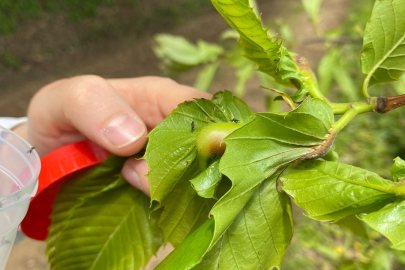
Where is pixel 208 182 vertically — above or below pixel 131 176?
above

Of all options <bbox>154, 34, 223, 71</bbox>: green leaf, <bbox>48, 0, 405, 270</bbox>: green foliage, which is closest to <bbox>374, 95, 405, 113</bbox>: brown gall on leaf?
<bbox>48, 0, 405, 270</bbox>: green foliage

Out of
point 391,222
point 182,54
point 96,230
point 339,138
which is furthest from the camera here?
point 339,138

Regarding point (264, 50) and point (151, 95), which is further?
point (151, 95)

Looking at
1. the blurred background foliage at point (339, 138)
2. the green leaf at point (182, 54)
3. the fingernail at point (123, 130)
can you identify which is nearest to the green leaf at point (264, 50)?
the fingernail at point (123, 130)

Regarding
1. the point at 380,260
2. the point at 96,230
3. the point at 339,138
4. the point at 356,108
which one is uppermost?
the point at 356,108

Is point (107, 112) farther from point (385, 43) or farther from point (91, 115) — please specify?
point (385, 43)

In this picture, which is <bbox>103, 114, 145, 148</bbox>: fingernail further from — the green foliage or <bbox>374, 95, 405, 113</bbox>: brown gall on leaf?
<bbox>374, 95, 405, 113</bbox>: brown gall on leaf

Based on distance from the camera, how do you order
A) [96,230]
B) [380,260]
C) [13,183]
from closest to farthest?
[13,183], [96,230], [380,260]

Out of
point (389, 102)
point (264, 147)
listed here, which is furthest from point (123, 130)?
point (389, 102)
